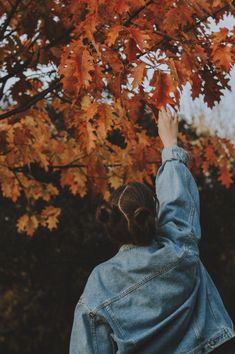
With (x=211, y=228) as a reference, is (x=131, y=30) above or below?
above

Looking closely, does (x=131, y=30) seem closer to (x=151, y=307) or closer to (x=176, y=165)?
(x=176, y=165)

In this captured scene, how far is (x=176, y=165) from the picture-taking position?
6.08 ft

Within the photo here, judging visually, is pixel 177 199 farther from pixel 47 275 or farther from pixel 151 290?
pixel 47 275

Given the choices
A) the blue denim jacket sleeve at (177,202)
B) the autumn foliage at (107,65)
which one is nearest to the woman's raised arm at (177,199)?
the blue denim jacket sleeve at (177,202)

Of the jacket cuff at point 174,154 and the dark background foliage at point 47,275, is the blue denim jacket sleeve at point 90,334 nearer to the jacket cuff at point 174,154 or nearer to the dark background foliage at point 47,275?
the jacket cuff at point 174,154

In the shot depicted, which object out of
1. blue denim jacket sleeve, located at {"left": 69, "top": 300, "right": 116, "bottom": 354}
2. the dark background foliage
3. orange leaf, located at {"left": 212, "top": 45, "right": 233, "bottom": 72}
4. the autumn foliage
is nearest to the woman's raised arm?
blue denim jacket sleeve, located at {"left": 69, "top": 300, "right": 116, "bottom": 354}

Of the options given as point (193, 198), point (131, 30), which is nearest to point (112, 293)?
point (193, 198)

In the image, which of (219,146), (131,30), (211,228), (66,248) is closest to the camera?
(131,30)

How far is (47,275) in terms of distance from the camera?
10133mm

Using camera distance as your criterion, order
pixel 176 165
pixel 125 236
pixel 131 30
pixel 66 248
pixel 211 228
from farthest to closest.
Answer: pixel 211 228
pixel 66 248
pixel 131 30
pixel 176 165
pixel 125 236

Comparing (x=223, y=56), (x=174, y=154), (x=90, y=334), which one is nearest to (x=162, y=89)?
(x=223, y=56)

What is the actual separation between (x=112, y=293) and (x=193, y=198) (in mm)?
432

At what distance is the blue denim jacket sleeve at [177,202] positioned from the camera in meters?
1.69

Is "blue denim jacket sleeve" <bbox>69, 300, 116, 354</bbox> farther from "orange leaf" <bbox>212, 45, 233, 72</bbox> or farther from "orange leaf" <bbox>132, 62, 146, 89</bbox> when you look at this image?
"orange leaf" <bbox>212, 45, 233, 72</bbox>
